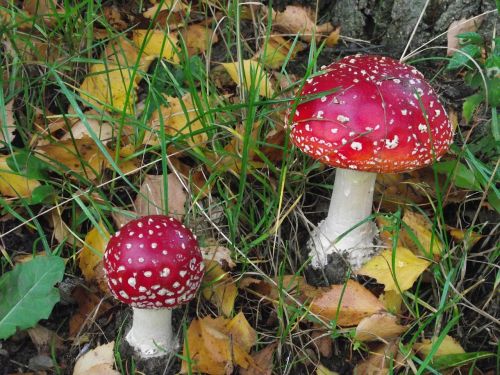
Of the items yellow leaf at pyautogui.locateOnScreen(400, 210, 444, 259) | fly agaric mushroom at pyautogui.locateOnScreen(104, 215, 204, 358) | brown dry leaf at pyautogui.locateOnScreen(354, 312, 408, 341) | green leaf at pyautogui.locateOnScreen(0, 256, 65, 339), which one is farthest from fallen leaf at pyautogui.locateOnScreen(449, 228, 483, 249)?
green leaf at pyautogui.locateOnScreen(0, 256, 65, 339)

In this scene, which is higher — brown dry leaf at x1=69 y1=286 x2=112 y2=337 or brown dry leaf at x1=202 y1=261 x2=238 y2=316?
brown dry leaf at x1=202 y1=261 x2=238 y2=316

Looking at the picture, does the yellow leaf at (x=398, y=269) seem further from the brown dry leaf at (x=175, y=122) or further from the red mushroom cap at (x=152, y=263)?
the brown dry leaf at (x=175, y=122)

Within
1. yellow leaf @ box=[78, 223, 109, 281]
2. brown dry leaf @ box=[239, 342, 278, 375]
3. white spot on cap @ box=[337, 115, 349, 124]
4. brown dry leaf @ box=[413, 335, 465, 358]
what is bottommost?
brown dry leaf @ box=[239, 342, 278, 375]

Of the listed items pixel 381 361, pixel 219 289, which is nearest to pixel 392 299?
pixel 381 361

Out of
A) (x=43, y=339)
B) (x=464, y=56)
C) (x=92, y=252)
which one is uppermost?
(x=464, y=56)

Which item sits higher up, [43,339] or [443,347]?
[443,347]

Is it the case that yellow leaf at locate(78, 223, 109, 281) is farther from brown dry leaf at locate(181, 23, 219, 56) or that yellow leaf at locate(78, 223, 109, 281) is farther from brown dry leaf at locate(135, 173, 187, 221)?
brown dry leaf at locate(181, 23, 219, 56)

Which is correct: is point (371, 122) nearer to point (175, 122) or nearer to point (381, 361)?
point (381, 361)
